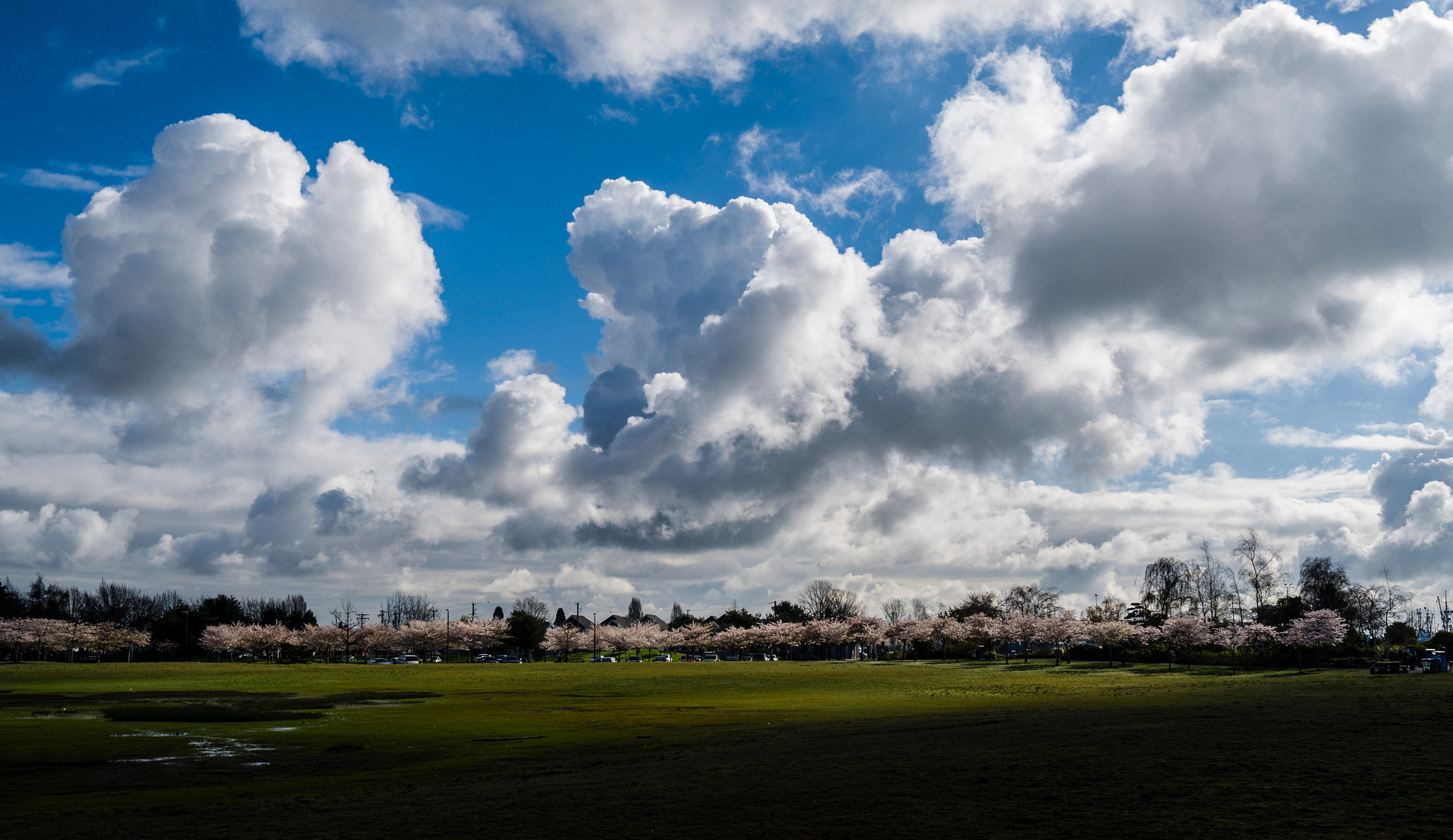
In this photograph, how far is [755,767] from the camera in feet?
73.2

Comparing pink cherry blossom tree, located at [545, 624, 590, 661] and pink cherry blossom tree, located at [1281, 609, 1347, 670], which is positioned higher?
pink cherry blossom tree, located at [1281, 609, 1347, 670]

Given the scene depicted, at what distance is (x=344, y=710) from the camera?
4875 cm

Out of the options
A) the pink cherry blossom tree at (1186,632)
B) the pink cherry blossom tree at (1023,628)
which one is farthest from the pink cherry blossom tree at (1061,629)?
the pink cherry blossom tree at (1186,632)

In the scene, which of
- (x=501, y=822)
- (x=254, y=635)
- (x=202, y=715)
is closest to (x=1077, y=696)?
(x=501, y=822)

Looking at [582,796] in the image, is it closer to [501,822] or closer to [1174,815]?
[501,822]

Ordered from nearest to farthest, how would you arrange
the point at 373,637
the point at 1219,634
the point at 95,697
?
the point at 95,697, the point at 1219,634, the point at 373,637

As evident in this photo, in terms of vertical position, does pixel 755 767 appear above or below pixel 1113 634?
above

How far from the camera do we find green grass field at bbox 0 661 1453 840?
1512 cm

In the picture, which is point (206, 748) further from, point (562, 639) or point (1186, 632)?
point (562, 639)

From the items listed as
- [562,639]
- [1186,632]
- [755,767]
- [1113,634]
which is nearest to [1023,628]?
[1113,634]

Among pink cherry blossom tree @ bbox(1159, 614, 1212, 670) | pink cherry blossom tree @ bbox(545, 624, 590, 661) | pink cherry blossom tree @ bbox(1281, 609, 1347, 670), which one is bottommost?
pink cherry blossom tree @ bbox(545, 624, 590, 661)

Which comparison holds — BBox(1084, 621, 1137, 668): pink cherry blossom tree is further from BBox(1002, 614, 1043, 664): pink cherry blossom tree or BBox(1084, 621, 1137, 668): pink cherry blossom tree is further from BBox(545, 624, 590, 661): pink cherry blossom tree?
BBox(545, 624, 590, 661): pink cherry blossom tree

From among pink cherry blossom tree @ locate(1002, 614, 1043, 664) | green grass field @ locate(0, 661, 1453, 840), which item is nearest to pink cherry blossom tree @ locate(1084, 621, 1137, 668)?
pink cherry blossom tree @ locate(1002, 614, 1043, 664)

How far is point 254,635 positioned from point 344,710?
5195 inches
